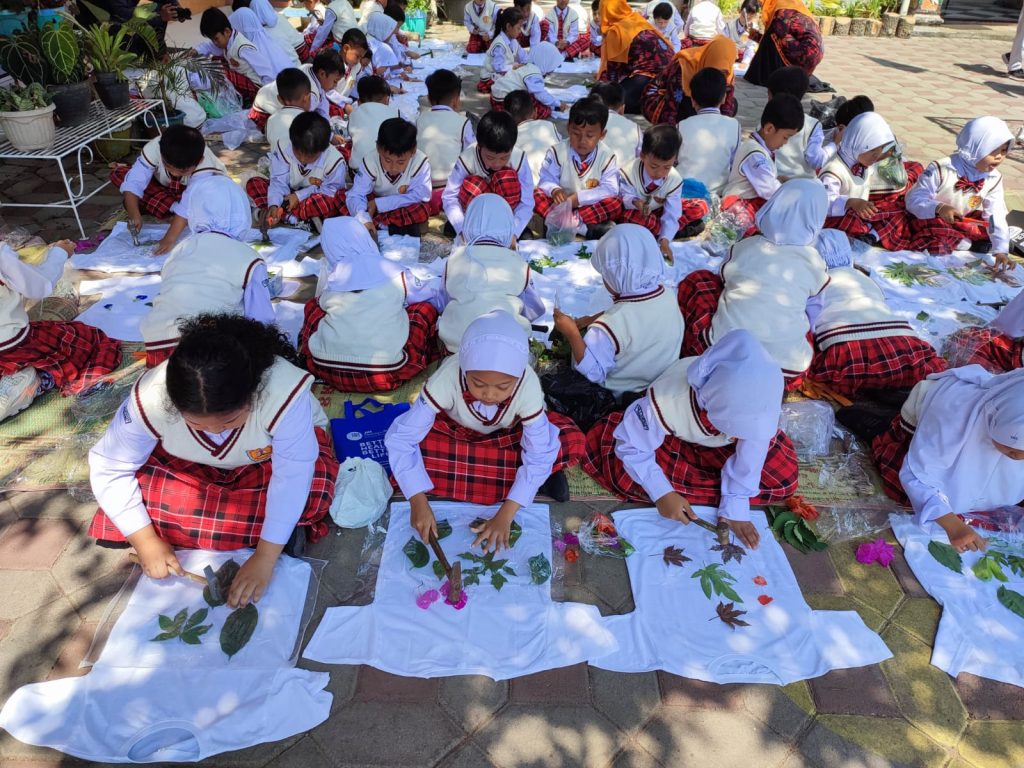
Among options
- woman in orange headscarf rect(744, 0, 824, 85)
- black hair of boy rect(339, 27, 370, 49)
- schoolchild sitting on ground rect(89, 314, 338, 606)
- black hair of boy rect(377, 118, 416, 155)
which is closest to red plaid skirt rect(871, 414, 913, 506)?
schoolchild sitting on ground rect(89, 314, 338, 606)

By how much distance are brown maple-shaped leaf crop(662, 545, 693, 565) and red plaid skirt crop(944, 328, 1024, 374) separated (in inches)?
84.1

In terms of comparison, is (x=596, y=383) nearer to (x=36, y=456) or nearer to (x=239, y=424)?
(x=239, y=424)

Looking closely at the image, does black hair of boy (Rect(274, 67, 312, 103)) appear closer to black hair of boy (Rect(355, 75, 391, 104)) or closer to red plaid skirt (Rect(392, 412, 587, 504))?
black hair of boy (Rect(355, 75, 391, 104))

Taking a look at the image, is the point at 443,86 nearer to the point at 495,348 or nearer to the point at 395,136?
the point at 395,136

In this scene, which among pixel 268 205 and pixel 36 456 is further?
pixel 268 205

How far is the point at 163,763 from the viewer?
1920 millimetres

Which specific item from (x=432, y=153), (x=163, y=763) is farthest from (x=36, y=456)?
(x=432, y=153)

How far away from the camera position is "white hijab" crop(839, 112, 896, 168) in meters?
4.68

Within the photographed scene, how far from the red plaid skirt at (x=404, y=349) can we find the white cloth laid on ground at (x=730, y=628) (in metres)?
1.46

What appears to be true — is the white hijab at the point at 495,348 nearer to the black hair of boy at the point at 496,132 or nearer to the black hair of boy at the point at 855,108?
the black hair of boy at the point at 496,132

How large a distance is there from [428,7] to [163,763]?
1260cm

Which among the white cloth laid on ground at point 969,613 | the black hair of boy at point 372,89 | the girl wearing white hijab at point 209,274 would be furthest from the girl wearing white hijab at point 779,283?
the black hair of boy at point 372,89

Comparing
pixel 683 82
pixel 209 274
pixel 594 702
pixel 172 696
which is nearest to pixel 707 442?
pixel 594 702

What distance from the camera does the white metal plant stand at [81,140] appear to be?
4.35 metres
